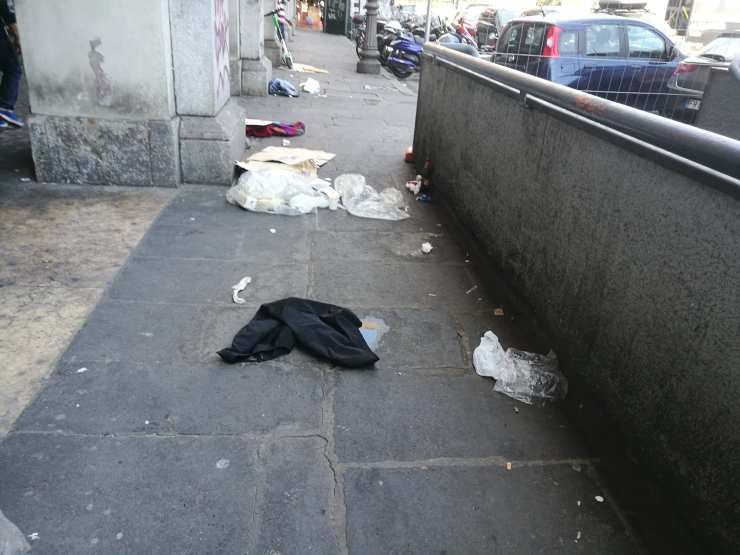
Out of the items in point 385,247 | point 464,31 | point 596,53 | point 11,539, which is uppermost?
point 596,53

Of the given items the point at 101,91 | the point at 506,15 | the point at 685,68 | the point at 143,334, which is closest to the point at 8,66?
the point at 101,91

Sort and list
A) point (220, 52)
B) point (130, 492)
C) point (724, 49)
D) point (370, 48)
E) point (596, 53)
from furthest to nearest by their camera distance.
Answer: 1. point (370, 48)
2. point (724, 49)
3. point (596, 53)
4. point (220, 52)
5. point (130, 492)

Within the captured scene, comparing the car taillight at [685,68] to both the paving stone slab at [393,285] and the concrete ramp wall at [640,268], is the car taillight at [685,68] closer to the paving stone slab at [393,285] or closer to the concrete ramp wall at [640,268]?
the concrete ramp wall at [640,268]

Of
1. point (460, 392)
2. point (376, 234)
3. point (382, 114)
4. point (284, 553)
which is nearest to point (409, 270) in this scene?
point (376, 234)

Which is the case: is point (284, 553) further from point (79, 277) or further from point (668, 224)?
point (79, 277)

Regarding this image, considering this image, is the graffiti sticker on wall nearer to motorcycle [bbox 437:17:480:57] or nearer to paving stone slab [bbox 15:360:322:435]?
motorcycle [bbox 437:17:480:57]

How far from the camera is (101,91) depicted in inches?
199

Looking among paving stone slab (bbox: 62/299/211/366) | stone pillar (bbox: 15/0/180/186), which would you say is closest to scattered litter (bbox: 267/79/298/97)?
stone pillar (bbox: 15/0/180/186)

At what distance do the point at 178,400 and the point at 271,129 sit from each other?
18.3 ft

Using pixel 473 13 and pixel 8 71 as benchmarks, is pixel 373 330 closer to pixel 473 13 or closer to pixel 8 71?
pixel 8 71

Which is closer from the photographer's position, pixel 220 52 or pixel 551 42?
pixel 220 52

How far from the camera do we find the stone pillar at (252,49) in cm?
952

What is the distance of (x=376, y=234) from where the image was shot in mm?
4848

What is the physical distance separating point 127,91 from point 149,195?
90 cm
